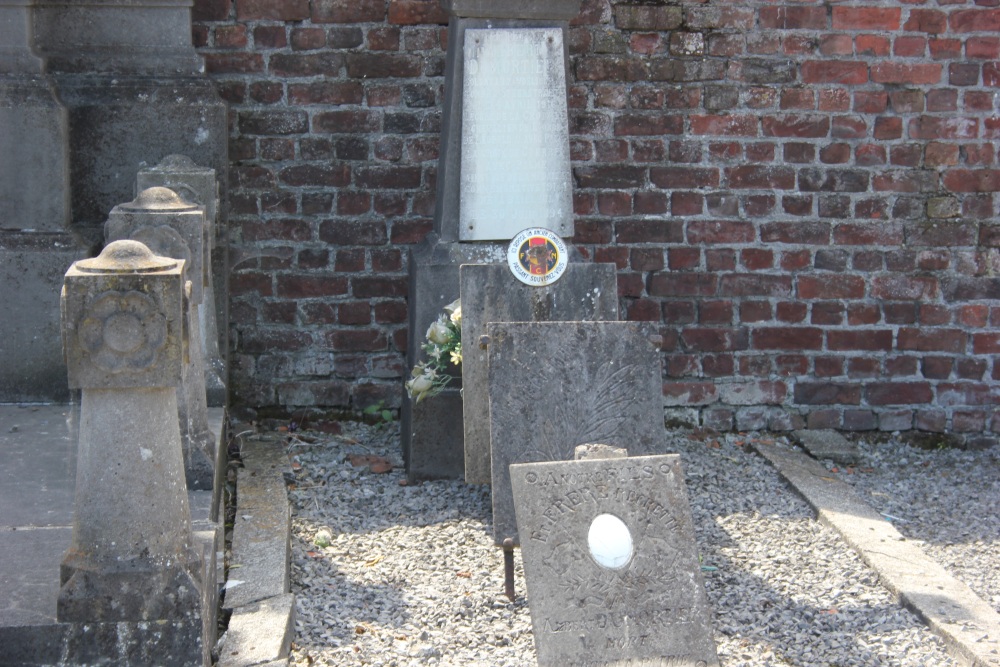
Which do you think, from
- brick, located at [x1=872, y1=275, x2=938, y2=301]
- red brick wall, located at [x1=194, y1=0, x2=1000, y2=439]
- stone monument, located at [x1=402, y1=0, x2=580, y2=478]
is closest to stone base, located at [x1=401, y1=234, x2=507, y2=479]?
stone monument, located at [x1=402, y1=0, x2=580, y2=478]

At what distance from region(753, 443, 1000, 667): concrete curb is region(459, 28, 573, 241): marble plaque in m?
1.56

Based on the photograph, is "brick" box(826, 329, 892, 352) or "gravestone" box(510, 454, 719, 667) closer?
"gravestone" box(510, 454, 719, 667)

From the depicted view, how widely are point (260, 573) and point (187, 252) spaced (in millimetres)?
1076

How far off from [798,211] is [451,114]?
1843 mm

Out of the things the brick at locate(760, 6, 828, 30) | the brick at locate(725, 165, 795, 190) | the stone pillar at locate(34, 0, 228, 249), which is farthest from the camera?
the brick at locate(725, 165, 795, 190)

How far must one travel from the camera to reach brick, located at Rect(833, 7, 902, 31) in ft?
17.8

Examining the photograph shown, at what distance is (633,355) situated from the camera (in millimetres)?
4129

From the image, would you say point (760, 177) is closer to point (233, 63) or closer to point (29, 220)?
point (233, 63)

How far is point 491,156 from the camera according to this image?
15.4 ft

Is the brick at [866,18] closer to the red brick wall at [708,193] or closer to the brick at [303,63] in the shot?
the red brick wall at [708,193]

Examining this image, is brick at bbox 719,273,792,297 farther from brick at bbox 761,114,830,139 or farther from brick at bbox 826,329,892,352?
brick at bbox 761,114,830,139

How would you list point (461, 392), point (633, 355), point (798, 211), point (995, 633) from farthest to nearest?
point (798, 211)
point (461, 392)
point (633, 355)
point (995, 633)

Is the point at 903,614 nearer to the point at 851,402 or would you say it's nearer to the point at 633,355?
the point at 633,355

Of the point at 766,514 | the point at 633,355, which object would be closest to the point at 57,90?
the point at 633,355
